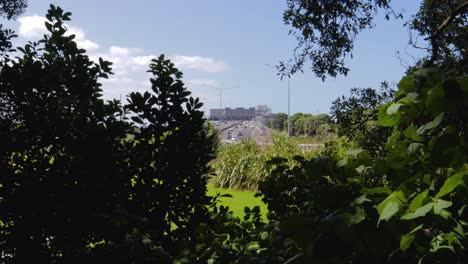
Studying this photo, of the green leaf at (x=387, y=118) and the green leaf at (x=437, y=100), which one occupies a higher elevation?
the green leaf at (x=437, y=100)

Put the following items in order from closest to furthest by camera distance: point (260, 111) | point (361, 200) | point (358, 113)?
point (361, 200), point (358, 113), point (260, 111)

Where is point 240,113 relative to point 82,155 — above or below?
above

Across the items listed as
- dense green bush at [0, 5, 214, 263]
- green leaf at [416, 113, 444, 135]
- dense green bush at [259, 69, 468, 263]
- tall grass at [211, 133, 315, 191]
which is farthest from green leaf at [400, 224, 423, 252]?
tall grass at [211, 133, 315, 191]

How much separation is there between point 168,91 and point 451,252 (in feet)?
8.78

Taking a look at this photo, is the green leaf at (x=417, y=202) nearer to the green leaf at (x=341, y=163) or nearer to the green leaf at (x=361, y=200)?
the green leaf at (x=361, y=200)

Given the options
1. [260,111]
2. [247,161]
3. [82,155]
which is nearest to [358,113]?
[82,155]

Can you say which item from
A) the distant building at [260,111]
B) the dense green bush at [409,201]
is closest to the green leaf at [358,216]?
the dense green bush at [409,201]

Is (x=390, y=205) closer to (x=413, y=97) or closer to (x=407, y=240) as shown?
(x=407, y=240)

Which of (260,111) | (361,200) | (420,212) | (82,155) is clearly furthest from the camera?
(260,111)

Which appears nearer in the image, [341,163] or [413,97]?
[413,97]

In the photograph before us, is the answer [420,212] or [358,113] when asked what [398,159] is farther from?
[358,113]

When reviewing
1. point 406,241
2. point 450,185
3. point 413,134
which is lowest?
point 406,241

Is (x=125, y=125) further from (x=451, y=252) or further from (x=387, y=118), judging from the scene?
(x=451, y=252)

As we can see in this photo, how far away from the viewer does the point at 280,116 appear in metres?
56.4
